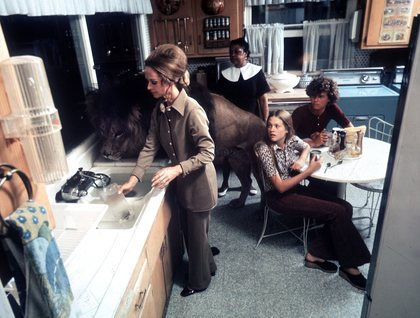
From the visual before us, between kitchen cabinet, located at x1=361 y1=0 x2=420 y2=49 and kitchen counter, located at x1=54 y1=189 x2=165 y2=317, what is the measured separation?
Answer: 328 cm

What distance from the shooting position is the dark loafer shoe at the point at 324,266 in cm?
233

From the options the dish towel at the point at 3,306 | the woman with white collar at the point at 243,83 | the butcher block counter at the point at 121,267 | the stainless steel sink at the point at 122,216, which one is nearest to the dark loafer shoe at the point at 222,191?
the woman with white collar at the point at 243,83

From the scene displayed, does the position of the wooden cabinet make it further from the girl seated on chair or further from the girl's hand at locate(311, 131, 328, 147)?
the girl's hand at locate(311, 131, 328, 147)

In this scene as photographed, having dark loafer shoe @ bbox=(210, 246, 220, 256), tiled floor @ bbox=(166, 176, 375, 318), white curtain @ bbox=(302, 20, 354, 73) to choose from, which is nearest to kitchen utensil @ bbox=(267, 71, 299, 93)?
white curtain @ bbox=(302, 20, 354, 73)

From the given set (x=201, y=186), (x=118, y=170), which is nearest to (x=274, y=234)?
(x=201, y=186)

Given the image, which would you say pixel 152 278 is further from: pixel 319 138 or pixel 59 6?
pixel 319 138

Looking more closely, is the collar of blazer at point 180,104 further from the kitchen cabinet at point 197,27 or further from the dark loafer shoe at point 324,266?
the kitchen cabinet at point 197,27

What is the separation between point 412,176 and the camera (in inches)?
26.8

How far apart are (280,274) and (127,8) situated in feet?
7.98

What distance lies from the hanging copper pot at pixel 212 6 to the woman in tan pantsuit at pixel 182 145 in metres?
2.15

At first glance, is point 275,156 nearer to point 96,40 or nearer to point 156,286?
point 156,286

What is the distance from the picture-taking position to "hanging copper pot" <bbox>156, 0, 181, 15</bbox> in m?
3.57

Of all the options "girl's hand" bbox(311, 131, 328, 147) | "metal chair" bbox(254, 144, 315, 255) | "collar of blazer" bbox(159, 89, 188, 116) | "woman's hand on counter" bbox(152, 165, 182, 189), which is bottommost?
"metal chair" bbox(254, 144, 315, 255)

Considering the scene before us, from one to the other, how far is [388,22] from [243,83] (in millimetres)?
1783
